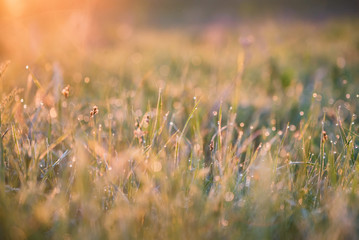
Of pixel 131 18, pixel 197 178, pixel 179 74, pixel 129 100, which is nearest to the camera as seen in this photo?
pixel 197 178

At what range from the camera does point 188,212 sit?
101cm

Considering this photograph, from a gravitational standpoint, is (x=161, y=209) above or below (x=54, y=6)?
below

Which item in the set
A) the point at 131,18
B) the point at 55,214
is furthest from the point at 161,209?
the point at 131,18

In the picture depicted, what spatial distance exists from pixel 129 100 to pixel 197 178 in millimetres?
916

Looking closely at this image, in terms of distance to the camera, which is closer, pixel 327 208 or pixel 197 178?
pixel 327 208

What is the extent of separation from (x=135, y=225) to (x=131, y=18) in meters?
10.2

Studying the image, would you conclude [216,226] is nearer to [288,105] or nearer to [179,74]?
[288,105]

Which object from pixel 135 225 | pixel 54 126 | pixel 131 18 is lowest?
pixel 135 225

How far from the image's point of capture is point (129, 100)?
188 cm

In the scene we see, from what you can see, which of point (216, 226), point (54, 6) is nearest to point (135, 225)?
point (216, 226)

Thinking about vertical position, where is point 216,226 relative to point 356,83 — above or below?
below

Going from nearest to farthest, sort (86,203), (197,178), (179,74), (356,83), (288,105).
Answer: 1. (86,203)
2. (197,178)
3. (288,105)
4. (356,83)
5. (179,74)

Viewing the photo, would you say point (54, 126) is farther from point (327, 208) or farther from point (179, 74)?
point (179, 74)

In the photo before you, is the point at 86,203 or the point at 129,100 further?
the point at 129,100
